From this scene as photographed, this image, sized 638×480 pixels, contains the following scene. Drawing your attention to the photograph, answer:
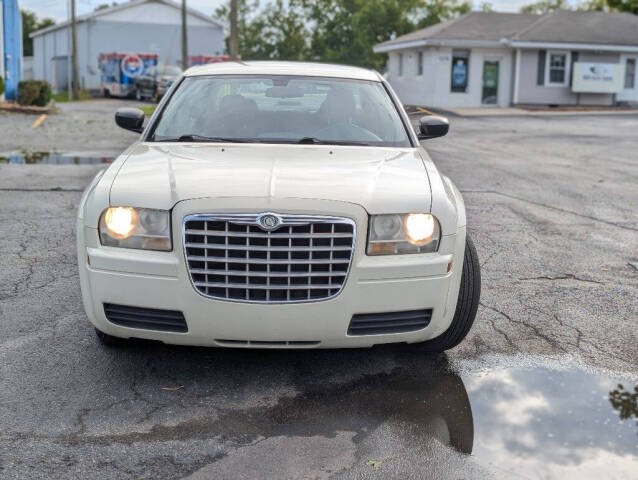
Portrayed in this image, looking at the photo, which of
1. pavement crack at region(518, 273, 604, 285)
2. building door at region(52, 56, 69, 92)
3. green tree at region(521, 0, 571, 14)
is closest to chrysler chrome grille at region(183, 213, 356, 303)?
pavement crack at region(518, 273, 604, 285)

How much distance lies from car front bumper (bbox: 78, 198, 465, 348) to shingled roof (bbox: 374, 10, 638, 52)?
3337 cm

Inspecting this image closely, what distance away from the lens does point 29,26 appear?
320ft

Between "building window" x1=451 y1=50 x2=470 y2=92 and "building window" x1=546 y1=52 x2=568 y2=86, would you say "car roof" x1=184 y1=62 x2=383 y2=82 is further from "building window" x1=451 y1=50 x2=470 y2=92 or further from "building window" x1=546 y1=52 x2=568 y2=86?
"building window" x1=546 y1=52 x2=568 y2=86

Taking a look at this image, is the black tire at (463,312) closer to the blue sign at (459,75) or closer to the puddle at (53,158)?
the puddle at (53,158)

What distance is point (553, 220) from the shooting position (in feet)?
29.6

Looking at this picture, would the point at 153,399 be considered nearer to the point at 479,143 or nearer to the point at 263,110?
the point at 263,110

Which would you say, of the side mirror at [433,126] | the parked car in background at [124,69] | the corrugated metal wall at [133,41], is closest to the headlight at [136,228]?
the side mirror at [433,126]

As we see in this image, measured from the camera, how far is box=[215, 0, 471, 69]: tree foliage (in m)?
59.6

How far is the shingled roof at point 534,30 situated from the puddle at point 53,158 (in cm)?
2387

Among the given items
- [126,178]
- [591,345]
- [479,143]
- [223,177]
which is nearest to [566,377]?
[591,345]

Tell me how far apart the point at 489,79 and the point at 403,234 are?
35.2m

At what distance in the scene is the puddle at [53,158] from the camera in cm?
1366

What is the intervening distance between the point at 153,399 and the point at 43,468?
782 millimetres

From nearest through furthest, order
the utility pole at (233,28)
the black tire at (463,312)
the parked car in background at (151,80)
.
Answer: the black tire at (463,312) < the utility pole at (233,28) < the parked car in background at (151,80)
